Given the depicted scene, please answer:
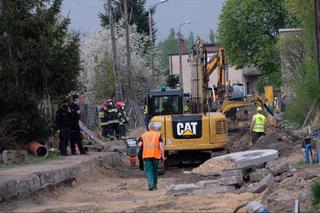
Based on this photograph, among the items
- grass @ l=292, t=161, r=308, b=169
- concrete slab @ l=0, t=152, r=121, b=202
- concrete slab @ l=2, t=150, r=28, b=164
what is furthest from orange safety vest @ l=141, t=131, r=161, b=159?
concrete slab @ l=2, t=150, r=28, b=164

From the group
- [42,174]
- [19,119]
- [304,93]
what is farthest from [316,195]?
[304,93]

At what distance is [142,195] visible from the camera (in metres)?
17.2

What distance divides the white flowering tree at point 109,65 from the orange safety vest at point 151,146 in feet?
109

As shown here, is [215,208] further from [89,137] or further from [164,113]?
[89,137]

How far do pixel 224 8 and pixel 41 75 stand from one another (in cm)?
5780

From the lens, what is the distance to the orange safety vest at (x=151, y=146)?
17.9 m

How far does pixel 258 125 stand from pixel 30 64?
33.1 ft

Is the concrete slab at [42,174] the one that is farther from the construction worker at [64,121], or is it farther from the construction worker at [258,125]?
the construction worker at [258,125]

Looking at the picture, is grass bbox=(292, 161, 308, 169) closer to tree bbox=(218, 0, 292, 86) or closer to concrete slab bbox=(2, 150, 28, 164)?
concrete slab bbox=(2, 150, 28, 164)

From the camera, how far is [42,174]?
1759 centimetres

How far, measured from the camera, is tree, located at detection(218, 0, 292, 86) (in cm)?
7669

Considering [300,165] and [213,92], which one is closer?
[300,165]

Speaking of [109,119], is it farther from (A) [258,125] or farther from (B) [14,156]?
(B) [14,156]

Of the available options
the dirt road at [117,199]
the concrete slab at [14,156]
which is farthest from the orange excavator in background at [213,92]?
the concrete slab at [14,156]
